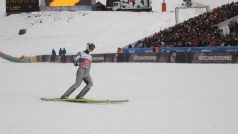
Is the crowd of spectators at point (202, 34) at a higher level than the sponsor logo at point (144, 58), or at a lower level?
higher

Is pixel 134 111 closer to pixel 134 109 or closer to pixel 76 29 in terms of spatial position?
pixel 134 109

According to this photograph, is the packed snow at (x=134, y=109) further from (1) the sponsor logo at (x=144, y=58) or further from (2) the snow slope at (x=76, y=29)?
(2) the snow slope at (x=76, y=29)

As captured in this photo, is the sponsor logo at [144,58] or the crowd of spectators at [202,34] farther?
the sponsor logo at [144,58]

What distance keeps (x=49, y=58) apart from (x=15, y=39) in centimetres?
2975

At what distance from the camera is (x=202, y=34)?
114 feet

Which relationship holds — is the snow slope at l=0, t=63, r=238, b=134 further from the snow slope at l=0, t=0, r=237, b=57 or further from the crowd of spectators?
the snow slope at l=0, t=0, r=237, b=57

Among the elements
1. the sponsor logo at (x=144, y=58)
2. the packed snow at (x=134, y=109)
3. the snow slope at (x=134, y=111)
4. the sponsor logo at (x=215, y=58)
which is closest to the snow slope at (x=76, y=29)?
the sponsor logo at (x=144, y=58)

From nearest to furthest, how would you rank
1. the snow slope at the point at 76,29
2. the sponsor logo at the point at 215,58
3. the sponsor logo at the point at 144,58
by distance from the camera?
the sponsor logo at the point at 215,58
the sponsor logo at the point at 144,58
the snow slope at the point at 76,29

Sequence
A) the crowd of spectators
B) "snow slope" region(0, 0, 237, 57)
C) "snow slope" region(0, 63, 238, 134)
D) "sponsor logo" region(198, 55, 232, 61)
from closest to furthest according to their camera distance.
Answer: "snow slope" region(0, 63, 238, 134)
"sponsor logo" region(198, 55, 232, 61)
the crowd of spectators
"snow slope" region(0, 0, 237, 57)

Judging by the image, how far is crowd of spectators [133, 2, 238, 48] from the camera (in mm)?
30603

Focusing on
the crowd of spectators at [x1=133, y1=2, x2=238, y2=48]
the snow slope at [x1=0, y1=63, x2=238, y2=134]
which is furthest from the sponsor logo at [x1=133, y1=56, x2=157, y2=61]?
the snow slope at [x1=0, y1=63, x2=238, y2=134]

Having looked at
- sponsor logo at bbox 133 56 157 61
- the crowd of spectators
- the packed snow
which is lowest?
the packed snow

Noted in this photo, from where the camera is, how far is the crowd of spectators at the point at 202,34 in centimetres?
3060

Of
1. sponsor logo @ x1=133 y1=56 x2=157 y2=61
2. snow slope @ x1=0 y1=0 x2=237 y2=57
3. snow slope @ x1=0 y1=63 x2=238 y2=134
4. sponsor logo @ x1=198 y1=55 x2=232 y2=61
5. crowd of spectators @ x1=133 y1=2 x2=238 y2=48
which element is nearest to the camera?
snow slope @ x1=0 y1=63 x2=238 y2=134
